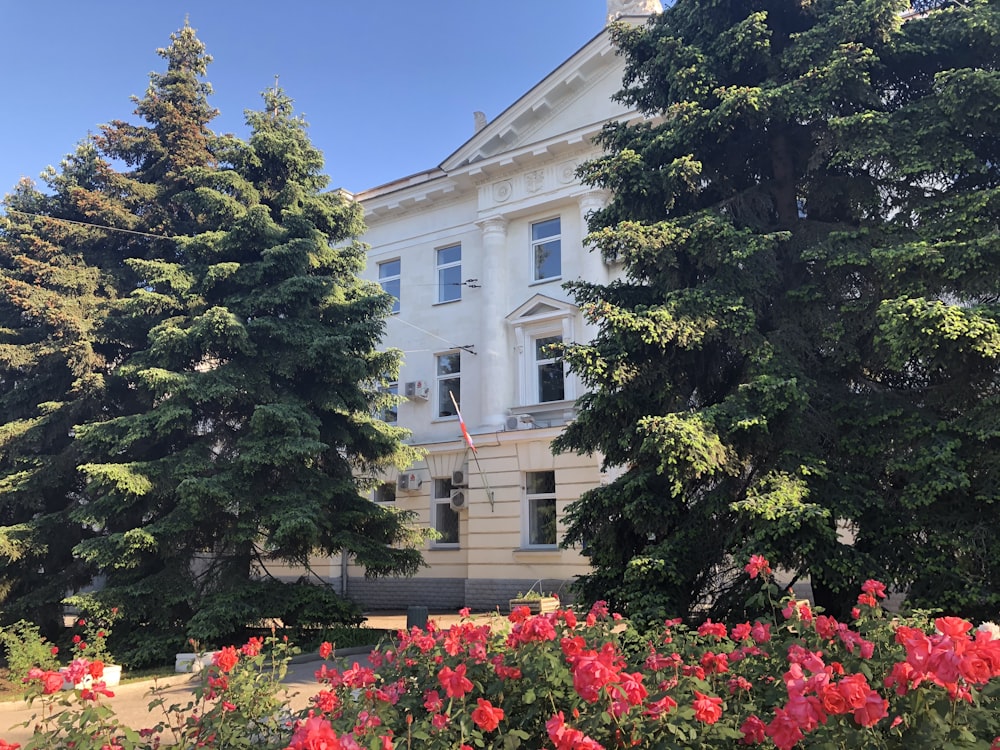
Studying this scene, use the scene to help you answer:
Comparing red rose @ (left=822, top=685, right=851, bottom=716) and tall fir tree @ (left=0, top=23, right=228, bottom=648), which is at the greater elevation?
tall fir tree @ (left=0, top=23, right=228, bottom=648)

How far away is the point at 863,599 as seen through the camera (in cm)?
377

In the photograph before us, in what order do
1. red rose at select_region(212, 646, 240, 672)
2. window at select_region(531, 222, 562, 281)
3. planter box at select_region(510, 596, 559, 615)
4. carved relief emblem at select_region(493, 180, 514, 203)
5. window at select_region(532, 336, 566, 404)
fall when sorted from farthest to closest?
1. carved relief emblem at select_region(493, 180, 514, 203)
2. window at select_region(531, 222, 562, 281)
3. window at select_region(532, 336, 566, 404)
4. planter box at select_region(510, 596, 559, 615)
5. red rose at select_region(212, 646, 240, 672)

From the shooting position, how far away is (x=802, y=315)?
320 inches

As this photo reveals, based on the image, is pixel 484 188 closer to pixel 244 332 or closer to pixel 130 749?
pixel 244 332

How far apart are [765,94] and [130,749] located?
A: 823 centimetres

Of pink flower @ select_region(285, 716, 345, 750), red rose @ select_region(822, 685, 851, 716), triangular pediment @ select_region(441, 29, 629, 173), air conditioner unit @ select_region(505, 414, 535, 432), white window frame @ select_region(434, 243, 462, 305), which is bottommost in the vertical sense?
pink flower @ select_region(285, 716, 345, 750)

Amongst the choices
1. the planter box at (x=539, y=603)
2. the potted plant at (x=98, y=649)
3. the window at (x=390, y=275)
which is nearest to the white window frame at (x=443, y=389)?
the window at (x=390, y=275)

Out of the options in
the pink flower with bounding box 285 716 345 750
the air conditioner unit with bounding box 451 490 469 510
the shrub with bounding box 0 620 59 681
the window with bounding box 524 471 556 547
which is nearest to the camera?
the pink flower with bounding box 285 716 345 750

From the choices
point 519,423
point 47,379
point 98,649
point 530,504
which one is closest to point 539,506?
point 530,504

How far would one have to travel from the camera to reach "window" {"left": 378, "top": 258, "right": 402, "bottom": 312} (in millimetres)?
22938

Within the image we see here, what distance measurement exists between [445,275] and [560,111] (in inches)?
228

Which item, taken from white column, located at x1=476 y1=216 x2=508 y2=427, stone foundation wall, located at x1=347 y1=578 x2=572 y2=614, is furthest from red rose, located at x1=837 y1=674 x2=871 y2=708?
white column, located at x1=476 y1=216 x2=508 y2=427

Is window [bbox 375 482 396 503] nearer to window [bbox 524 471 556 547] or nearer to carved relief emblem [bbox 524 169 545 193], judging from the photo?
window [bbox 524 471 556 547]

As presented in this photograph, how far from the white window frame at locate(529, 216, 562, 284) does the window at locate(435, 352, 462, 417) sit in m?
3.24
